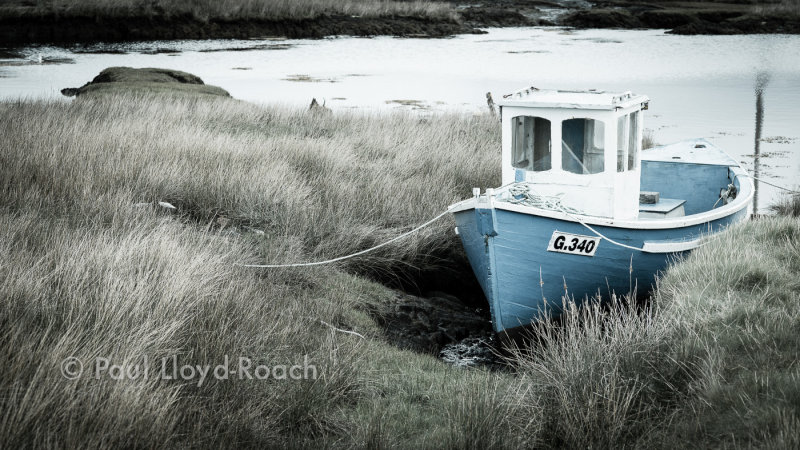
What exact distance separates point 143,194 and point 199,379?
14.9 ft

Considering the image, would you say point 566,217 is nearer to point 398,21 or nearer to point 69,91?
point 69,91

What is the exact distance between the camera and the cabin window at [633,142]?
8.66 metres

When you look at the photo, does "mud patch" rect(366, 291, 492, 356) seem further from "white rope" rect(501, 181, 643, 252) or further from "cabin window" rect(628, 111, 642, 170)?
"cabin window" rect(628, 111, 642, 170)

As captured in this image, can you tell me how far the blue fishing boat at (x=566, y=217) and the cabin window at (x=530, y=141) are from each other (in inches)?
0.5

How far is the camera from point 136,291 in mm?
4879

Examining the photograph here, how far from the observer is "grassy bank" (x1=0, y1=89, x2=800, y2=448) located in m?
3.87

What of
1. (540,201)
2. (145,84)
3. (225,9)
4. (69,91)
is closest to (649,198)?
(540,201)

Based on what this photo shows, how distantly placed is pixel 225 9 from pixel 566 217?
46947mm

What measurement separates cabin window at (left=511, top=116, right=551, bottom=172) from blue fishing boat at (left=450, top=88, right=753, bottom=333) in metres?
0.01

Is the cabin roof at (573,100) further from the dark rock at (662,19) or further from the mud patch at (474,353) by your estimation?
the dark rock at (662,19)

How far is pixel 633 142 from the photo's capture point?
871 centimetres
